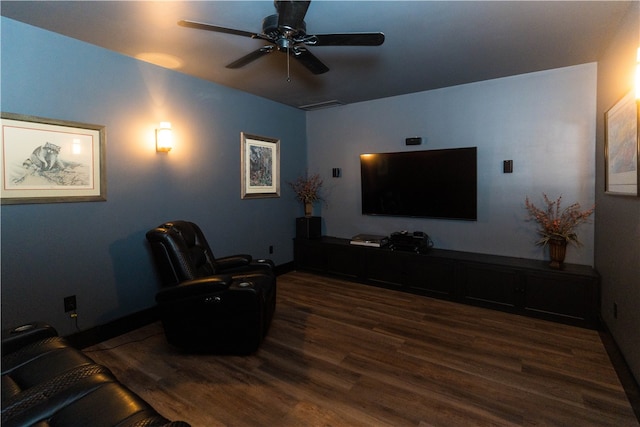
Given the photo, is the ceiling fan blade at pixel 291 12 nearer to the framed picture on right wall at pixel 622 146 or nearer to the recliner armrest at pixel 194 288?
the recliner armrest at pixel 194 288

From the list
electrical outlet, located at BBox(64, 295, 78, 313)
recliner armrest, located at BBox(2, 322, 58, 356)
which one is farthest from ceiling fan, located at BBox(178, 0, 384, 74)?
electrical outlet, located at BBox(64, 295, 78, 313)

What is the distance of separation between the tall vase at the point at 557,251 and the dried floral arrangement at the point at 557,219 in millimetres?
40

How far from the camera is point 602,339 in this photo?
266 centimetres

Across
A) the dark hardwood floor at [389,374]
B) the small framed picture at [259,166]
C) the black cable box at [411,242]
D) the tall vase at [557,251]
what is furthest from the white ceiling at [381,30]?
the dark hardwood floor at [389,374]

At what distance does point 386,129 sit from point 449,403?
3429 millimetres

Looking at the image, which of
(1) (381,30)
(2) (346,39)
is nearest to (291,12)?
(2) (346,39)

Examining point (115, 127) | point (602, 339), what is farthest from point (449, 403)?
point (115, 127)

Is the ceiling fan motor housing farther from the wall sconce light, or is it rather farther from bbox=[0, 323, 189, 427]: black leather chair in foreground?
bbox=[0, 323, 189, 427]: black leather chair in foreground

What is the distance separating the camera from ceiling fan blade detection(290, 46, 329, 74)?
2167 millimetres

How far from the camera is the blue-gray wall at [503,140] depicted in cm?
316

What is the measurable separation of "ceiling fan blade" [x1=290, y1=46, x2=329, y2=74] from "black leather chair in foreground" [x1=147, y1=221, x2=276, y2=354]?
1737mm

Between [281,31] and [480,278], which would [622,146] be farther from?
[281,31]

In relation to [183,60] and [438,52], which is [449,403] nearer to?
[438,52]

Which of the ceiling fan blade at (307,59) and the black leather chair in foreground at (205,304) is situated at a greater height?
the ceiling fan blade at (307,59)
